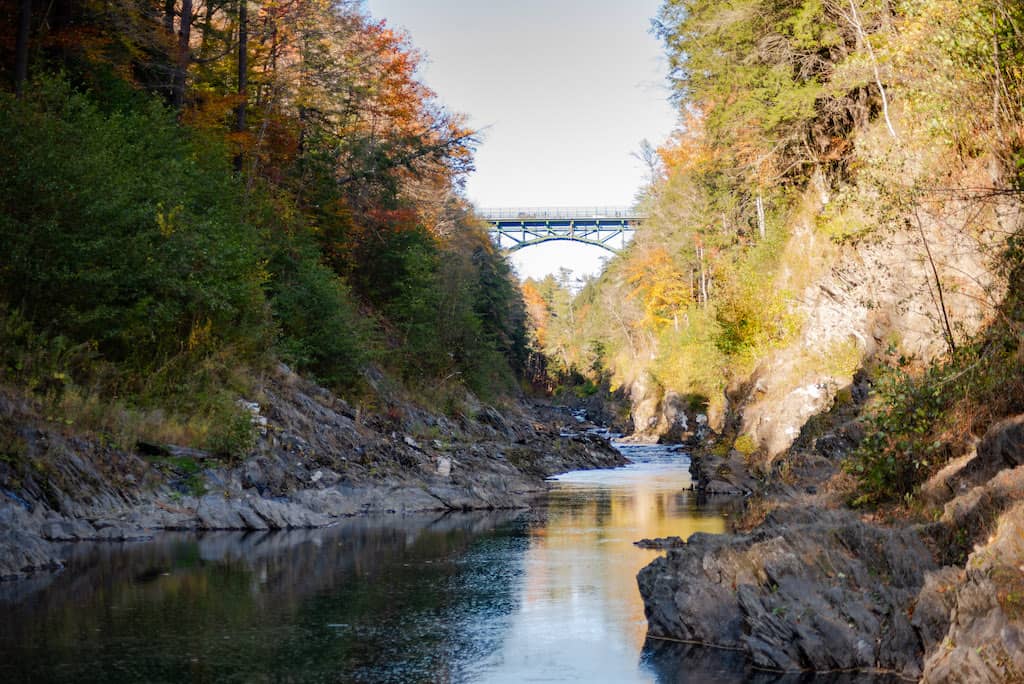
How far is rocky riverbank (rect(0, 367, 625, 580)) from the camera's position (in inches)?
634

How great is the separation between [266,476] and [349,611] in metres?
9.65

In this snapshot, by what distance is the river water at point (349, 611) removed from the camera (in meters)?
9.56

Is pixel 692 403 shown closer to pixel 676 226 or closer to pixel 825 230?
pixel 676 226

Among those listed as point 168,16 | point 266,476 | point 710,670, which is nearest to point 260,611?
point 710,670

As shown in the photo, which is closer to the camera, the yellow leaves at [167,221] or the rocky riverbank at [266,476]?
the rocky riverbank at [266,476]

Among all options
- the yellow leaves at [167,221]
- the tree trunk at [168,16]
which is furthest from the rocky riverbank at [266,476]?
the tree trunk at [168,16]

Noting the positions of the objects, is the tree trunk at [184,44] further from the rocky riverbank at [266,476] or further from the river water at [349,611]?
the river water at [349,611]

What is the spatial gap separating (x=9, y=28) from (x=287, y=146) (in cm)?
1098

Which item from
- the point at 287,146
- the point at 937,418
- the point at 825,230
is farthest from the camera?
the point at 287,146

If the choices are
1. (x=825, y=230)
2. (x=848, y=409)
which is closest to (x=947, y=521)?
(x=848, y=409)

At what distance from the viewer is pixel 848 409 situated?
2181cm

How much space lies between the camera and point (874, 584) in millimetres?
9680

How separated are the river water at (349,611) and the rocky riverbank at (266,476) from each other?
745 mm

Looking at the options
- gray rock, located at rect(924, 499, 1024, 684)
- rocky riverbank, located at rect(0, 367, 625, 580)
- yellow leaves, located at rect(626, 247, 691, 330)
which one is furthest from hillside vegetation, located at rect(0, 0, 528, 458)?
yellow leaves, located at rect(626, 247, 691, 330)
